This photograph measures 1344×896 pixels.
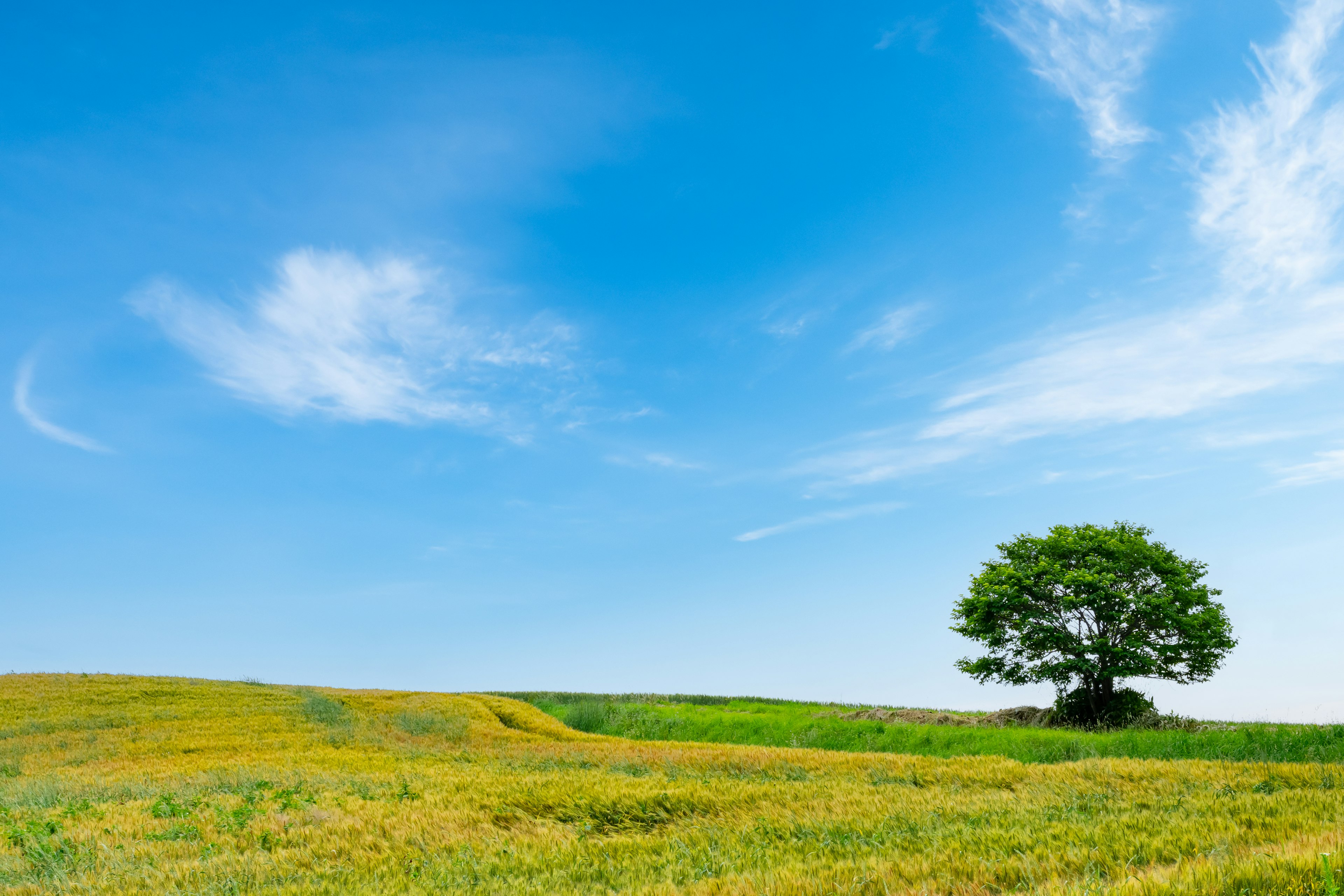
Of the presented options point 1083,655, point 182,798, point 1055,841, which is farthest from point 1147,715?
point 182,798

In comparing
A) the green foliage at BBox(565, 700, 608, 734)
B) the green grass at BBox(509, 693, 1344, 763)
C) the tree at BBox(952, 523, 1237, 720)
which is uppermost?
the tree at BBox(952, 523, 1237, 720)

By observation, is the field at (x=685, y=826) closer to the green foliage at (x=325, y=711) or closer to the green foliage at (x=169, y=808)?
the green foliage at (x=169, y=808)

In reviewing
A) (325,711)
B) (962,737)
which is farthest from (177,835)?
(325,711)

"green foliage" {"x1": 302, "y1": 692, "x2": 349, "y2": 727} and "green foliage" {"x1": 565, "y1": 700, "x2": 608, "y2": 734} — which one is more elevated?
"green foliage" {"x1": 302, "y1": 692, "x2": 349, "y2": 727}

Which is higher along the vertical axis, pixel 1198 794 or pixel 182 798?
pixel 1198 794

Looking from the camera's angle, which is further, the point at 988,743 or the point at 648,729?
the point at 648,729

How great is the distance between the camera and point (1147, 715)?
1015 inches

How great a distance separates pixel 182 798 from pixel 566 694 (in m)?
Answer: 55.7

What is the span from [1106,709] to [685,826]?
22.9 m

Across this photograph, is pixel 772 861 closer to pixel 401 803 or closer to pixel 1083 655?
pixel 401 803

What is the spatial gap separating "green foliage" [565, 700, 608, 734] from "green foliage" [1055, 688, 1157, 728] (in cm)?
2276

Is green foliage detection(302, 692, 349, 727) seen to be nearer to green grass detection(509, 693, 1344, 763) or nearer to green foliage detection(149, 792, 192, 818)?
green grass detection(509, 693, 1344, 763)

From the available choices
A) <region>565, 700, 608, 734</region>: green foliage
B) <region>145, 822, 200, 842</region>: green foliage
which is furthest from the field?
<region>565, 700, 608, 734</region>: green foliage

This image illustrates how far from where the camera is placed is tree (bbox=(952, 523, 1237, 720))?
25.8 m
